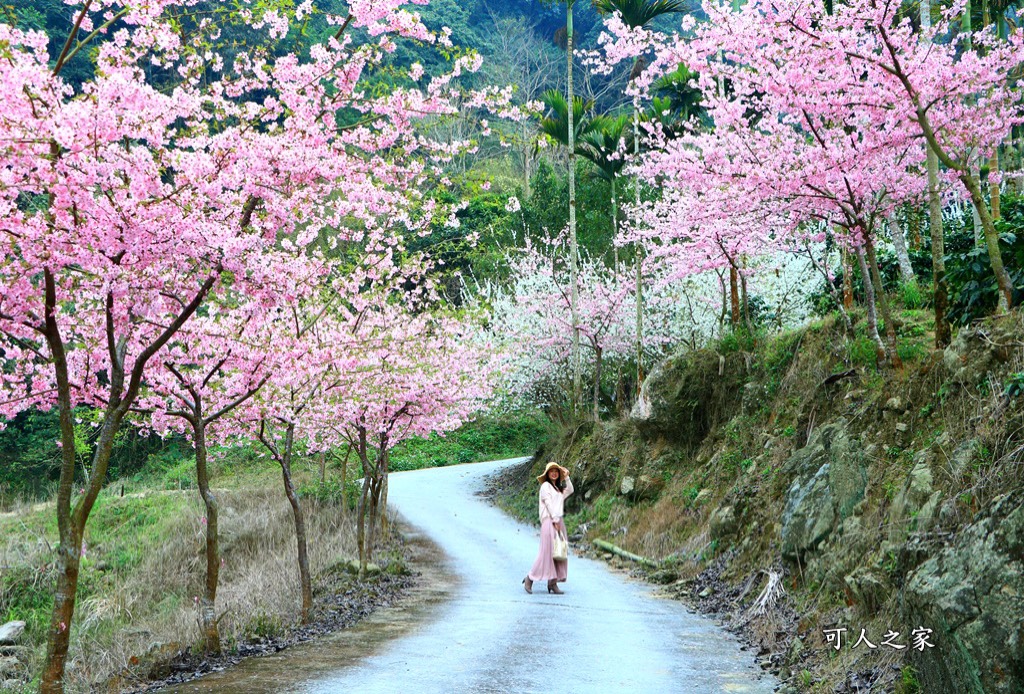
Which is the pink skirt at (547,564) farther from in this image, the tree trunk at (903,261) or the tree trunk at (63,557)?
the tree trunk at (903,261)

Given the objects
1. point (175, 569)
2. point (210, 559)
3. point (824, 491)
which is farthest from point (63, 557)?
point (175, 569)

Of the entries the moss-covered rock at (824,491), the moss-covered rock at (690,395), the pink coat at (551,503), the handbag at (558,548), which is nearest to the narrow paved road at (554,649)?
the handbag at (558,548)

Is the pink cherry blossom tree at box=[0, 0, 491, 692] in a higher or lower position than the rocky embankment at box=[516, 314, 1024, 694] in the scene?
higher

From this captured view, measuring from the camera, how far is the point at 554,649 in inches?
330

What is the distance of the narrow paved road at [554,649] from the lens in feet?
23.1

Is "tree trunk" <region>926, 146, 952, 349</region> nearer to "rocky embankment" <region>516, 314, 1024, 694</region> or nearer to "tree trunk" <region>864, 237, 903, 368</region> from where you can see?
"rocky embankment" <region>516, 314, 1024, 694</region>

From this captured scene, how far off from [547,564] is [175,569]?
400 inches

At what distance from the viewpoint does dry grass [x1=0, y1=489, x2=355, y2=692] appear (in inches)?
402

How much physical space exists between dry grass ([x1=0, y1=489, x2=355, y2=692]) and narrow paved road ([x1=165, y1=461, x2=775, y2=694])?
7.26 feet

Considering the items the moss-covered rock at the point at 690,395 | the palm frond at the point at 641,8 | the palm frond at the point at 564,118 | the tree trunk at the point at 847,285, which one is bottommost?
the moss-covered rock at the point at 690,395

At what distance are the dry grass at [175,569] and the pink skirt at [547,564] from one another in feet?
11.4

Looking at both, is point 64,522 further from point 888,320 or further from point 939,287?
point 888,320

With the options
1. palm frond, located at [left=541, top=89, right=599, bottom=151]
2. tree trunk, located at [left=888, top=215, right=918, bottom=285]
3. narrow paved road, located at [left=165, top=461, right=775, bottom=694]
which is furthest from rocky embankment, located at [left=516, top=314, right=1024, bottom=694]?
palm frond, located at [left=541, top=89, right=599, bottom=151]

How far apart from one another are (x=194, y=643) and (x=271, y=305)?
13.0 feet
